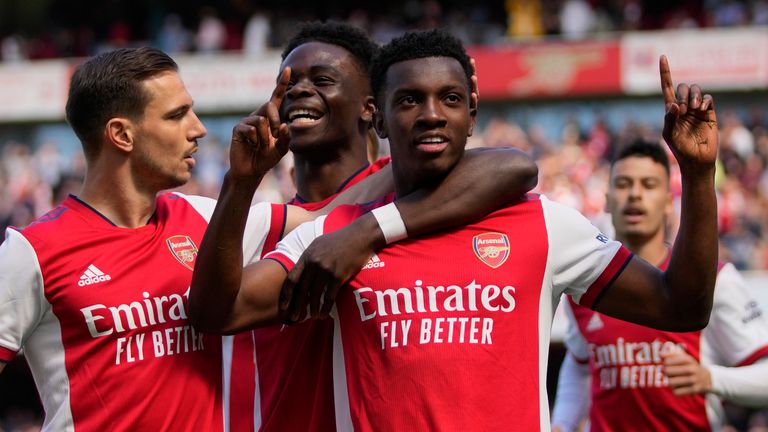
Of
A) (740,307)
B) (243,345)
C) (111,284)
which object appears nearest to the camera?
(111,284)

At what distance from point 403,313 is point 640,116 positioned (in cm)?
1927

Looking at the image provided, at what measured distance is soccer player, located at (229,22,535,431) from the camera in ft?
13.2

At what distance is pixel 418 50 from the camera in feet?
12.4

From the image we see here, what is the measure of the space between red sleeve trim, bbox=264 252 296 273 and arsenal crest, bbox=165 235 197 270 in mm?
423

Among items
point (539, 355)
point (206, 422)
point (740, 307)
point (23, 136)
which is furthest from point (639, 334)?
point (23, 136)

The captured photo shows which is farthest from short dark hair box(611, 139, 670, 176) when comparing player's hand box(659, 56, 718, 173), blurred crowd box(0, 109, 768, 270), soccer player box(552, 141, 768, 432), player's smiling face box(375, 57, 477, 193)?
blurred crowd box(0, 109, 768, 270)

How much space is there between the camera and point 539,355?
144 inches

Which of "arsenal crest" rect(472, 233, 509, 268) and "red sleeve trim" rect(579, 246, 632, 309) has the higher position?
"arsenal crest" rect(472, 233, 509, 268)

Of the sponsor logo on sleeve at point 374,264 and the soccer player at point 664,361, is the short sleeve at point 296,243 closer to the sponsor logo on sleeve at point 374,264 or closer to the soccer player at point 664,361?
the sponsor logo on sleeve at point 374,264

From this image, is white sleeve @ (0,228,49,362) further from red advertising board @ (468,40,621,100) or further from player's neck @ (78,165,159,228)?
red advertising board @ (468,40,621,100)

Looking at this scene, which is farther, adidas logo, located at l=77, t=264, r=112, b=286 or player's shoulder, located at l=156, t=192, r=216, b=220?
player's shoulder, located at l=156, t=192, r=216, b=220

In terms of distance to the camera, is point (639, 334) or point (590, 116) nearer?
point (639, 334)

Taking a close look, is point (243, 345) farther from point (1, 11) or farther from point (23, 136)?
point (1, 11)

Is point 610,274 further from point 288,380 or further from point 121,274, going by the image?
point 121,274
